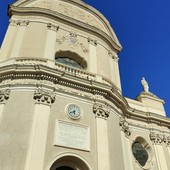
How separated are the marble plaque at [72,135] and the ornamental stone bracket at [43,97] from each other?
103cm

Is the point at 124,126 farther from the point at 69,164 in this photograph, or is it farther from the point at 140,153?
the point at 69,164

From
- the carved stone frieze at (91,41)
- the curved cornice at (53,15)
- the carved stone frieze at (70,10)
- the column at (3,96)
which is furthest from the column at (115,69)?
the column at (3,96)

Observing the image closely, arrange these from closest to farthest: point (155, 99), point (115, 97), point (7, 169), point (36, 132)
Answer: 1. point (7, 169)
2. point (36, 132)
3. point (115, 97)
4. point (155, 99)

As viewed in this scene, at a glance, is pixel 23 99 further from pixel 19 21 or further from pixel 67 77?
pixel 19 21

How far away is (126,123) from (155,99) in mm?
4205

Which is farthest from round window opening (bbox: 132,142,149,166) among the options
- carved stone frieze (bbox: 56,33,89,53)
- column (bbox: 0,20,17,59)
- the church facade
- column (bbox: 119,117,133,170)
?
column (bbox: 0,20,17,59)

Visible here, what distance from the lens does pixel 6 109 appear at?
33.3ft

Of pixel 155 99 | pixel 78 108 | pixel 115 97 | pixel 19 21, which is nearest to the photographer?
pixel 78 108

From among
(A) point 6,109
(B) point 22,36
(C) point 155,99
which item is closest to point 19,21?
(B) point 22,36

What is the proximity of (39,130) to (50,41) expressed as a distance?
5.70 m

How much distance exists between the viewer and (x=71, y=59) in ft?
47.3

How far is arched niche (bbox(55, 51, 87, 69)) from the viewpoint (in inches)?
551

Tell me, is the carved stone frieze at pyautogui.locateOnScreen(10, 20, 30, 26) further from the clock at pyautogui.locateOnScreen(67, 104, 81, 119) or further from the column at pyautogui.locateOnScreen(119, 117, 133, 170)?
the column at pyautogui.locateOnScreen(119, 117, 133, 170)

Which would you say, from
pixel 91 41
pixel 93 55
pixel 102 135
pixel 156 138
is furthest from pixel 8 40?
pixel 156 138
